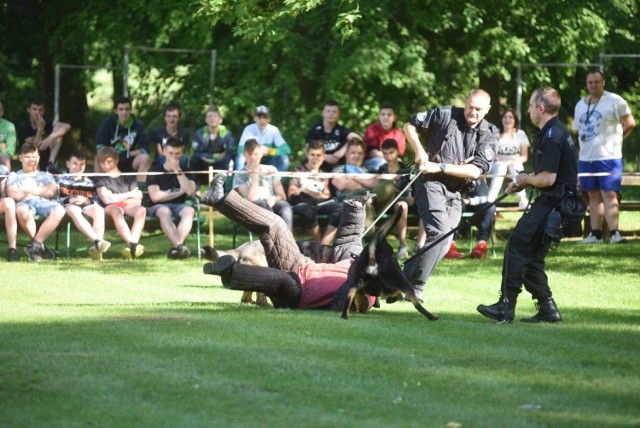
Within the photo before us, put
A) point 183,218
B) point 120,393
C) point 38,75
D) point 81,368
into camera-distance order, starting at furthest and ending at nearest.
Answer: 1. point 38,75
2. point 183,218
3. point 81,368
4. point 120,393

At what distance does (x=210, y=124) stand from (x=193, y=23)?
502 cm

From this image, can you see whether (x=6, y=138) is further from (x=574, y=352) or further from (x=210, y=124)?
(x=574, y=352)

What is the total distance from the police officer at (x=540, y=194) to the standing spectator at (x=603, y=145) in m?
6.91

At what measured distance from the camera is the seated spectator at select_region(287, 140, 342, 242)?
50.2 ft

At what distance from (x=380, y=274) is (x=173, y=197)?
22.0 feet

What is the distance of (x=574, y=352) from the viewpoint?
7.84 metres

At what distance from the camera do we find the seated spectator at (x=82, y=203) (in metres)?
14.7

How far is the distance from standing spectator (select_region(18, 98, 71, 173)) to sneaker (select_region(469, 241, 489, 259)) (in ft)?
19.1

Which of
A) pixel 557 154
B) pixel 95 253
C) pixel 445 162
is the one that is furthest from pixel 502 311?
pixel 95 253

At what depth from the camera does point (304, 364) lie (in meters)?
7.19

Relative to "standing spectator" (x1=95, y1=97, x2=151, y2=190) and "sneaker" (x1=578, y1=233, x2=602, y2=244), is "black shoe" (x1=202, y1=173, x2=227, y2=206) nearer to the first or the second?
"standing spectator" (x1=95, y1=97, x2=151, y2=190)

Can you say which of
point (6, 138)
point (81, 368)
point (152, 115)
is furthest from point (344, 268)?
point (152, 115)

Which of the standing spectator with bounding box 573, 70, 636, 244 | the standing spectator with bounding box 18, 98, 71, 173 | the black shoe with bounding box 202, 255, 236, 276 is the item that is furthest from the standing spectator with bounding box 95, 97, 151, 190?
the black shoe with bounding box 202, 255, 236, 276

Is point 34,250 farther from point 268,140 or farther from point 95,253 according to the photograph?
point 268,140
